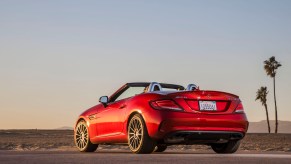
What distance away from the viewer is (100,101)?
42.9 feet

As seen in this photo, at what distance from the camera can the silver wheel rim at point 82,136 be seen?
14.2 metres

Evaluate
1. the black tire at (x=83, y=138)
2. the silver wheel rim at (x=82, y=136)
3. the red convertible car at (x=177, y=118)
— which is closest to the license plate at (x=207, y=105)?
the red convertible car at (x=177, y=118)

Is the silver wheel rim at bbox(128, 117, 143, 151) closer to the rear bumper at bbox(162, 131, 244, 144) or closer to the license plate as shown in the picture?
the rear bumper at bbox(162, 131, 244, 144)

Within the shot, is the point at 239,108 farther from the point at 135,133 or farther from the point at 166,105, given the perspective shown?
the point at 135,133

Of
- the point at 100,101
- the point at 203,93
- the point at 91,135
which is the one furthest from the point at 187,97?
the point at 91,135

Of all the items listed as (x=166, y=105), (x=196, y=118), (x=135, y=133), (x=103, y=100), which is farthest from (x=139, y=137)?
(x=103, y=100)

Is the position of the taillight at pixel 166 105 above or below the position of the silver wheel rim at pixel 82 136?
above

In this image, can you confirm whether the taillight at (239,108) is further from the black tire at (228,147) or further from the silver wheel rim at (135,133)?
the silver wheel rim at (135,133)

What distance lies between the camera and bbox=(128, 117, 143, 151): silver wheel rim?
11.7 m

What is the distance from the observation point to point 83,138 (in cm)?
1423

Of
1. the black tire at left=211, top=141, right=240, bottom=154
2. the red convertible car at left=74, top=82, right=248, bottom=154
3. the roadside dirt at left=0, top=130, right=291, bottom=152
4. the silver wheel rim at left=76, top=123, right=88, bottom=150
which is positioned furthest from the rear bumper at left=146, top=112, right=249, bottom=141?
the roadside dirt at left=0, top=130, right=291, bottom=152

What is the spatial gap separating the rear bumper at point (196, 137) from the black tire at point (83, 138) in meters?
3.07

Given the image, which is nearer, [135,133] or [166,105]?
[166,105]

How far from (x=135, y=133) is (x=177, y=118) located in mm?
1094
